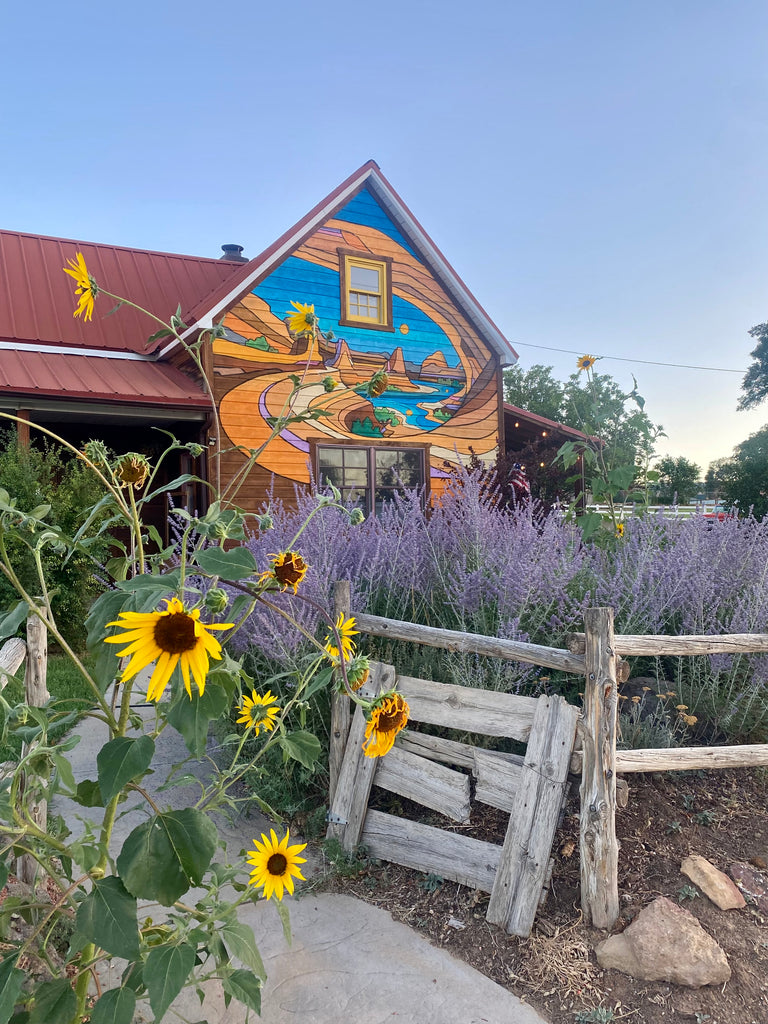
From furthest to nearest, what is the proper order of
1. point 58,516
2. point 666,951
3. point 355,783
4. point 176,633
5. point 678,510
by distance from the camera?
1. point 58,516
2. point 678,510
3. point 355,783
4. point 666,951
5. point 176,633

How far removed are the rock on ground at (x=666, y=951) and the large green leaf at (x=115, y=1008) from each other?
6.12ft

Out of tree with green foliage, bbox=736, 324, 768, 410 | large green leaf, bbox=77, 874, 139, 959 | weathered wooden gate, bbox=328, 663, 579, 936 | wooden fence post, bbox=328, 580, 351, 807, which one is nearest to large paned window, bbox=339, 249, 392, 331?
wooden fence post, bbox=328, 580, 351, 807

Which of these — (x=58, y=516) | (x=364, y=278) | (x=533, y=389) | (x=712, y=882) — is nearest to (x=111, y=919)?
(x=712, y=882)

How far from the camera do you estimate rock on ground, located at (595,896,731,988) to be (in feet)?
7.70

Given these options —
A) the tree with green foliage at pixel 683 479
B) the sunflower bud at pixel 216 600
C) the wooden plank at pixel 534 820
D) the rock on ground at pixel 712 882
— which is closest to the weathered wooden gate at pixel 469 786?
the wooden plank at pixel 534 820

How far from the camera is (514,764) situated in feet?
9.44

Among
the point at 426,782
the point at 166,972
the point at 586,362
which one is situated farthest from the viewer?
the point at 586,362

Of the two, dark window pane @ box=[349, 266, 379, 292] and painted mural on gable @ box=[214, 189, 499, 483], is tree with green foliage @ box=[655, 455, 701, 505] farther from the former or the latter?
dark window pane @ box=[349, 266, 379, 292]

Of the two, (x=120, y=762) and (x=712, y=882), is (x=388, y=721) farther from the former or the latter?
(x=712, y=882)

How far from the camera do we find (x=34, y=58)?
9.12 m

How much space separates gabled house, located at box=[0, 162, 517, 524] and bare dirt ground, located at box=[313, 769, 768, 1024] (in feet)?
22.1

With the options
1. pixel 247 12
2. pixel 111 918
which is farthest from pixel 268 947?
pixel 247 12

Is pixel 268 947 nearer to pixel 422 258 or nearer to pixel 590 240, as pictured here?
pixel 422 258

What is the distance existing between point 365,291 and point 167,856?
1041 centimetres
